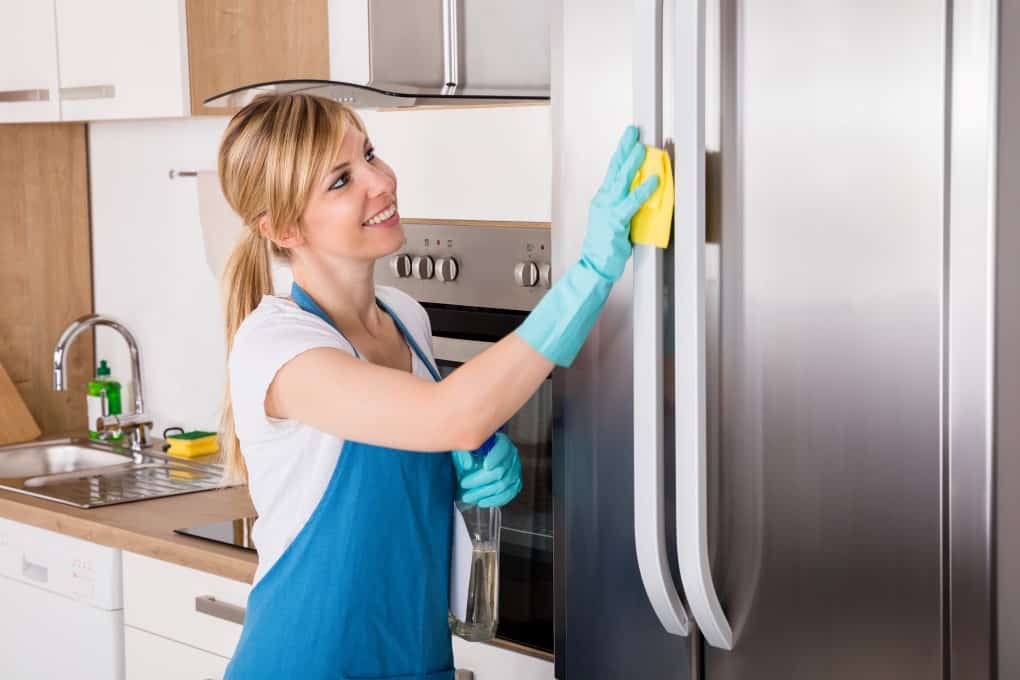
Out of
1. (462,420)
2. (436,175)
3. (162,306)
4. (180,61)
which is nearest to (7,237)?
(162,306)

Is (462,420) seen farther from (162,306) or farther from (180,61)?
(162,306)

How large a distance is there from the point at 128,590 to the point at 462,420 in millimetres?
1164

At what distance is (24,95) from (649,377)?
6.67 feet

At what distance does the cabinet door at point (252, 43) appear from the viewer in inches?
85.8

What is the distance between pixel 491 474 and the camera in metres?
1.50

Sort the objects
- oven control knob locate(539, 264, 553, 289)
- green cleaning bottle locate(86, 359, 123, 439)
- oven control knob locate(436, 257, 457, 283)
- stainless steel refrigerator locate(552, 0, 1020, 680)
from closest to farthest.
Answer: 1. stainless steel refrigerator locate(552, 0, 1020, 680)
2. oven control knob locate(539, 264, 553, 289)
3. oven control knob locate(436, 257, 457, 283)
4. green cleaning bottle locate(86, 359, 123, 439)

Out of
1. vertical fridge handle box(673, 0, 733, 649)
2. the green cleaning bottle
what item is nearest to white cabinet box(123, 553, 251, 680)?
the green cleaning bottle

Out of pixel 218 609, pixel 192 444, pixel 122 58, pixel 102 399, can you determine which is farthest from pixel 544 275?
pixel 102 399

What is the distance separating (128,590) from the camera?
2213 millimetres

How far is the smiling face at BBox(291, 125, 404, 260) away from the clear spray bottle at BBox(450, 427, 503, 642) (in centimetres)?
36

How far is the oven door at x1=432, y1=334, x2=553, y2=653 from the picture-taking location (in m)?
1.74

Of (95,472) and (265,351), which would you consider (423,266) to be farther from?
(95,472)

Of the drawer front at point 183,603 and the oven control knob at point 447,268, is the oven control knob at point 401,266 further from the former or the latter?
the drawer front at point 183,603

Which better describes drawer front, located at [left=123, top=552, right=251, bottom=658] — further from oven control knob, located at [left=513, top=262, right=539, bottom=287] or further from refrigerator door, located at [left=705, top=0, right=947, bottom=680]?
refrigerator door, located at [left=705, top=0, right=947, bottom=680]
